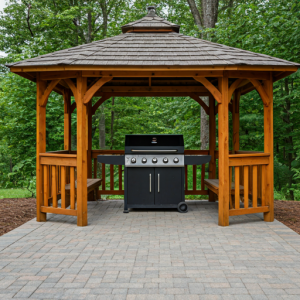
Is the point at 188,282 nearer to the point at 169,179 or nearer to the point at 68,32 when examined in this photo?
the point at 169,179

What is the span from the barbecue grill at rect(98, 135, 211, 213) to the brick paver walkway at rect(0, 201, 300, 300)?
2.06ft

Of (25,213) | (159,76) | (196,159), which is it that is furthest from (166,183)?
(25,213)

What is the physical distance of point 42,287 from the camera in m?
2.99

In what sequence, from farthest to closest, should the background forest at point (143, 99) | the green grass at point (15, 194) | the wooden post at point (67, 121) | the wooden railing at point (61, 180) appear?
1. the green grass at point (15, 194)
2. the background forest at point (143, 99)
3. the wooden post at point (67, 121)
4. the wooden railing at point (61, 180)

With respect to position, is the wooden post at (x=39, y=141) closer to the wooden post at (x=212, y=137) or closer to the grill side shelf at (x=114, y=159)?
the grill side shelf at (x=114, y=159)

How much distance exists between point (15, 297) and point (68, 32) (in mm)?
13832

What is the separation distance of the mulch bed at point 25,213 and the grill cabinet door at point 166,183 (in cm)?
203

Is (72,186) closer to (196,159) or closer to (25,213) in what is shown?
(25,213)

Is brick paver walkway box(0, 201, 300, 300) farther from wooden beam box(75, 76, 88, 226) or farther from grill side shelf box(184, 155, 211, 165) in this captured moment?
grill side shelf box(184, 155, 211, 165)

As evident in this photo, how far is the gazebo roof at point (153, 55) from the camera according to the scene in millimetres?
5180

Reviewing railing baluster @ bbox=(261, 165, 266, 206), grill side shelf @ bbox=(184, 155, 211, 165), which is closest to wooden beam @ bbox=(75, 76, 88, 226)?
grill side shelf @ bbox=(184, 155, 211, 165)

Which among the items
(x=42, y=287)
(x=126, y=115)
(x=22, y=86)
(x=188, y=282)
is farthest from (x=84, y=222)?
(x=126, y=115)

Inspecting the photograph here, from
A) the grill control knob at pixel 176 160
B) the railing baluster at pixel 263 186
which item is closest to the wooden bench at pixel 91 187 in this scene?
the grill control knob at pixel 176 160

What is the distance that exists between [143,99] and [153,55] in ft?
35.3
